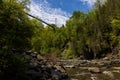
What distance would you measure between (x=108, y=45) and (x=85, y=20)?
48.1 ft

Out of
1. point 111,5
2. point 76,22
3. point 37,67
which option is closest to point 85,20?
point 76,22

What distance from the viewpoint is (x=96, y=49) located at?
109m

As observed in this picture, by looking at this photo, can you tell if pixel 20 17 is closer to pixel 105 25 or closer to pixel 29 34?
pixel 29 34

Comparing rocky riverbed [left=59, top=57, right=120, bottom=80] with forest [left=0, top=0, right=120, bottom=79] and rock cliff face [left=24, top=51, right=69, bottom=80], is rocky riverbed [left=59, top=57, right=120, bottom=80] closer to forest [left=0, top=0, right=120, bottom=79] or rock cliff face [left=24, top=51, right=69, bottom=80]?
rock cliff face [left=24, top=51, right=69, bottom=80]

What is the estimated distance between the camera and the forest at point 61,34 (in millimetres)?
29719

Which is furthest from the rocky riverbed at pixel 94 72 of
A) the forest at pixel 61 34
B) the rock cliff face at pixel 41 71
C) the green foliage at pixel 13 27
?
the green foliage at pixel 13 27

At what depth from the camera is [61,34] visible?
152625mm

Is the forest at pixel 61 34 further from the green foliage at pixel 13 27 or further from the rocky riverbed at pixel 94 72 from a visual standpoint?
the rocky riverbed at pixel 94 72

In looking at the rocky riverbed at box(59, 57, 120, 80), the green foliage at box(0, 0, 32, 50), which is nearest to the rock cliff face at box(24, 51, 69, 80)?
the green foliage at box(0, 0, 32, 50)

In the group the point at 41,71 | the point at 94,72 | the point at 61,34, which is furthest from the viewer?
the point at 61,34

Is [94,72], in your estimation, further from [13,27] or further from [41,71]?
[13,27]

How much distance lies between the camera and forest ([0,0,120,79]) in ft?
97.5

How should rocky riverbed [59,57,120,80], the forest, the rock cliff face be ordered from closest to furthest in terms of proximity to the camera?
1. the forest
2. the rock cliff face
3. rocky riverbed [59,57,120,80]

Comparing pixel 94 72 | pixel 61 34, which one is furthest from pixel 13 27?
pixel 61 34
